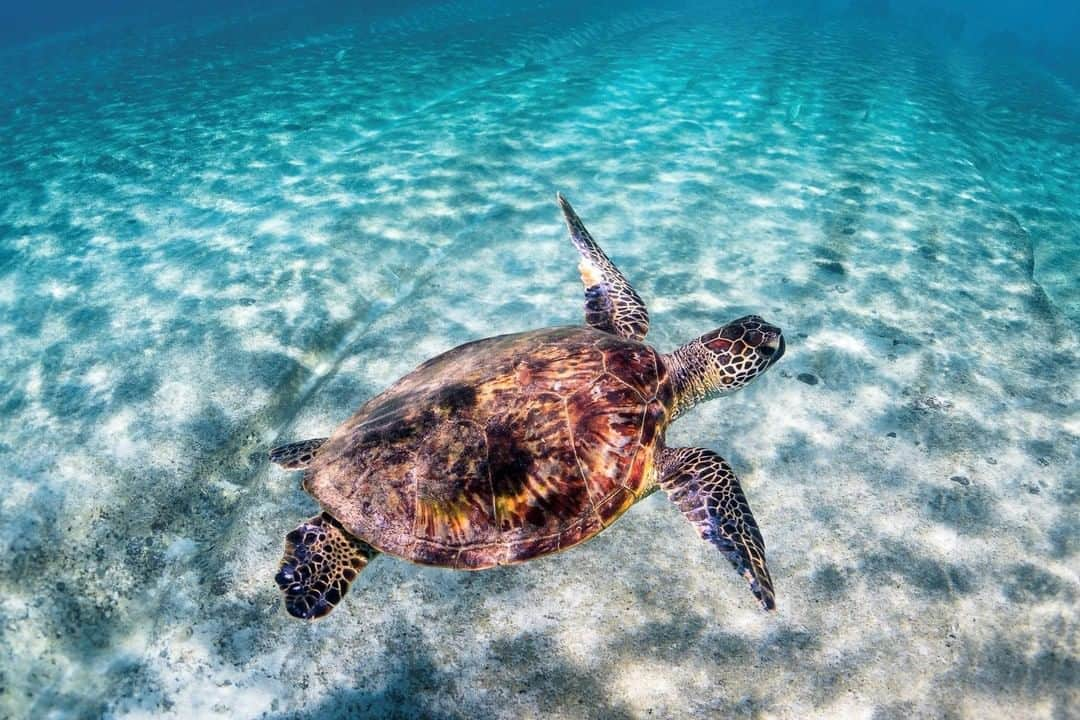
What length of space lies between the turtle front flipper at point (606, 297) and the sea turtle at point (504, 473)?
0.96 metres

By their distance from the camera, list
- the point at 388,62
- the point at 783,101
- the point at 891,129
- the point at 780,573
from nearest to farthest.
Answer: the point at 780,573 < the point at 891,129 < the point at 783,101 < the point at 388,62

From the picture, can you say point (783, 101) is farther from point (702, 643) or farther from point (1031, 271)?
point (702, 643)

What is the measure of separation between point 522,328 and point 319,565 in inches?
121

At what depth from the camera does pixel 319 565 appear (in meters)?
3.11

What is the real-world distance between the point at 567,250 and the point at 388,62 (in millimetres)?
15872

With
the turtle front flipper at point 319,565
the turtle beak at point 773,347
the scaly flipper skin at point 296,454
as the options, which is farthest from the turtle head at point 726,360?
the scaly flipper skin at point 296,454

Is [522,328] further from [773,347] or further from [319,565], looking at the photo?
[319,565]

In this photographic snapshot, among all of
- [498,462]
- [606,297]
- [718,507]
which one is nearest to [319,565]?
[498,462]

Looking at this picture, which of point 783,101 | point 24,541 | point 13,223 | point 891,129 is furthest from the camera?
point 783,101

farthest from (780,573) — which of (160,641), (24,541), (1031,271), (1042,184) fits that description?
(1042,184)

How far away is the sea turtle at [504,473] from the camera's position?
303 cm

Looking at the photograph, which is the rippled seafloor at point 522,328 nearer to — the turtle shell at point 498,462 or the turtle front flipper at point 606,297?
the turtle shell at point 498,462

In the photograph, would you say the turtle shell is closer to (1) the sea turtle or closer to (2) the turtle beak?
(1) the sea turtle

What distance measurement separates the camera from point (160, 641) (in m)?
3.27
